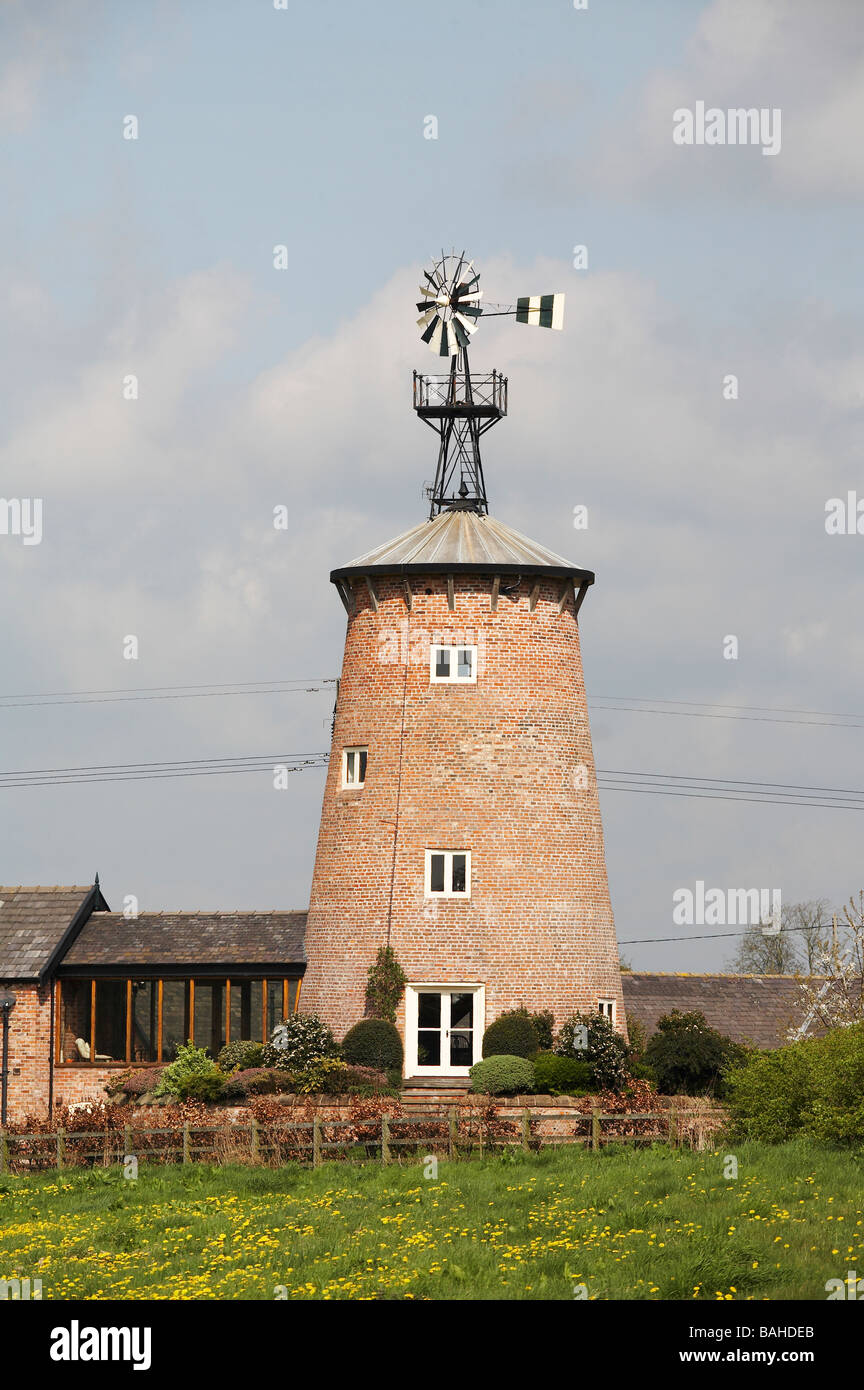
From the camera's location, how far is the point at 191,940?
42.2 metres

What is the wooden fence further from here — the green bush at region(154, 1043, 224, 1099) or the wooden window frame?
the wooden window frame

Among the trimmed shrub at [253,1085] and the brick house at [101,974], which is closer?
the trimmed shrub at [253,1085]

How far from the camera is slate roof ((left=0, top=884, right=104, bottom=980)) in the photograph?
41219 mm

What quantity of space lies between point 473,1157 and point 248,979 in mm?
13353

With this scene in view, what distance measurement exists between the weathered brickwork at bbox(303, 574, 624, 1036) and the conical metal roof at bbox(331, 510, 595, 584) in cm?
41

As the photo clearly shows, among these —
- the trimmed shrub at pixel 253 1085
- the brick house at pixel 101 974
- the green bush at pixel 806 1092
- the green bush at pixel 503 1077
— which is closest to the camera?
the green bush at pixel 806 1092

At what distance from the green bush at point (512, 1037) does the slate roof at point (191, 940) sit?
5922 millimetres

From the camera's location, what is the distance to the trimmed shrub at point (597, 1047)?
35594 millimetres

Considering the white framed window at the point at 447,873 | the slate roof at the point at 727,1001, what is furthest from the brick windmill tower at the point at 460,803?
the slate roof at the point at 727,1001

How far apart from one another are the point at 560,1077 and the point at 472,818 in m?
6.21

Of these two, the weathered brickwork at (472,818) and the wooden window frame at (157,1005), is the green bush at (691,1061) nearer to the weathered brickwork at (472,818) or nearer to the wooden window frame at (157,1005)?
the weathered brickwork at (472,818)
